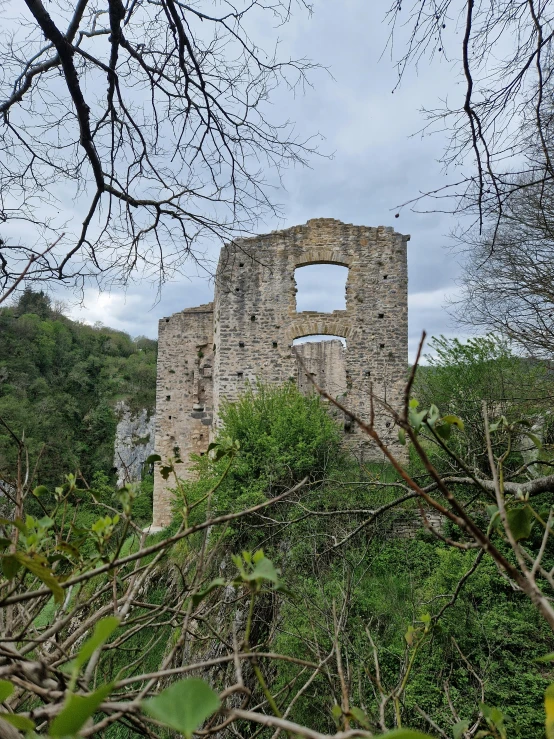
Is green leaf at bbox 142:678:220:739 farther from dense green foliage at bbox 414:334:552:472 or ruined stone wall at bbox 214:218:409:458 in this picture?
A: ruined stone wall at bbox 214:218:409:458

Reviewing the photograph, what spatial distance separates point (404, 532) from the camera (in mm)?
7805

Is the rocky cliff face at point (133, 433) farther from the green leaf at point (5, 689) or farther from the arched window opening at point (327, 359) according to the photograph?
the green leaf at point (5, 689)

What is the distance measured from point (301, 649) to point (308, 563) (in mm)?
1339

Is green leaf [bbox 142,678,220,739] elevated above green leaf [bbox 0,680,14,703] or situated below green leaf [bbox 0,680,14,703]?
above

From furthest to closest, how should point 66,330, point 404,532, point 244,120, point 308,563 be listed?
1. point 66,330
2. point 404,532
3. point 308,563
4. point 244,120

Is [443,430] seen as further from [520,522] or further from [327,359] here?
[327,359]

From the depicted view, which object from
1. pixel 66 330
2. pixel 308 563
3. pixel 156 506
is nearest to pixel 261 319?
pixel 308 563

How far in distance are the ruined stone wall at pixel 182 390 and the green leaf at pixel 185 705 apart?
13.9 m

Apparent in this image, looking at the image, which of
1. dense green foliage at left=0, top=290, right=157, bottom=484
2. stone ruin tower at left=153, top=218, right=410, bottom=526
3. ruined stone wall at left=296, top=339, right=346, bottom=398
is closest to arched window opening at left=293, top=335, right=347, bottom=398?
ruined stone wall at left=296, top=339, right=346, bottom=398

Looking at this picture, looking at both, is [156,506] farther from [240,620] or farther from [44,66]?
[44,66]

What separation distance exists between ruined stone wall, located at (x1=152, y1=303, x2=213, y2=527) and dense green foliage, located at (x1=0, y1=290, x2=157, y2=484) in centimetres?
990

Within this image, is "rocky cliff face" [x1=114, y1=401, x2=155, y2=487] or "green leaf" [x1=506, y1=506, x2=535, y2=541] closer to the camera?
"green leaf" [x1=506, y1=506, x2=535, y2=541]

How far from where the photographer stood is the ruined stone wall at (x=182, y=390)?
14547 mm

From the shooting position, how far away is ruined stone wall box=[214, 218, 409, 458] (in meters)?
10.6
